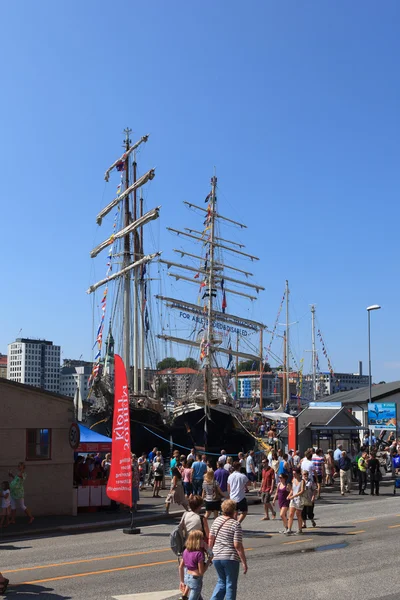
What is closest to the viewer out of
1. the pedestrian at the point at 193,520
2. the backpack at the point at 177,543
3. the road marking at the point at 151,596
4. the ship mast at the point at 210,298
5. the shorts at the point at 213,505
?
the backpack at the point at 177,543

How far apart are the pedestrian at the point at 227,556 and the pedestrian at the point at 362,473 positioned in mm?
17628

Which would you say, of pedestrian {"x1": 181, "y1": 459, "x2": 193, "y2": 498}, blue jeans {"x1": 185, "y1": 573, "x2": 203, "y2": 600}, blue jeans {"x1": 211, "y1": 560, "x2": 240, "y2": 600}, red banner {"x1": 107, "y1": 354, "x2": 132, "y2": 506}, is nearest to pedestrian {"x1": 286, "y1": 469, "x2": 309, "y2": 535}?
red banner {"x1": 107, "y1": 354, "x2": 132, "y2": 506}

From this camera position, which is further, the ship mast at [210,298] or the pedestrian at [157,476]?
the ship mast at [210,298]

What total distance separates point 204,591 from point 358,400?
109 feet

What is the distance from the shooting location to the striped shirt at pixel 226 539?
8.23 meters

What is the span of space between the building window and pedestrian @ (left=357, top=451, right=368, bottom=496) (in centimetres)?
1126

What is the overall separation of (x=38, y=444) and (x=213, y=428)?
33.8m

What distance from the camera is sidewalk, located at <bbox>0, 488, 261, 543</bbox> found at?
57.0 ft

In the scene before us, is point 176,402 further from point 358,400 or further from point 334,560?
point 334,560

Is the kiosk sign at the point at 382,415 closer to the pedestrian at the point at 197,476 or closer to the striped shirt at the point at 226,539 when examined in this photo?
the pedestrian at the point at 197,476

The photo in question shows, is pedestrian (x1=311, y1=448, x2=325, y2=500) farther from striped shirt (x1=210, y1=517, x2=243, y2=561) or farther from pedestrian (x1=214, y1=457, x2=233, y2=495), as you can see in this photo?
striped shirt (x1=210, y1=517, x2=243, y2=561)

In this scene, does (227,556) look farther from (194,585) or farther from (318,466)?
(318,466)

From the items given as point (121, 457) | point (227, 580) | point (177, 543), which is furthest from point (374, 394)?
point (227, 580)

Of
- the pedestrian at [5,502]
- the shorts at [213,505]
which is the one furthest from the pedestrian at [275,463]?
the pedestrian at [5,502]
